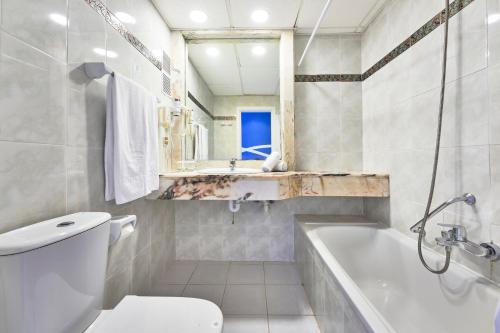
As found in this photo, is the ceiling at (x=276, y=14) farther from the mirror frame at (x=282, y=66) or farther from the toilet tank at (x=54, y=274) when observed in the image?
the toilet tank at (x=54, y=274)

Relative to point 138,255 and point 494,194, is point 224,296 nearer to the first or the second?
point 138,255

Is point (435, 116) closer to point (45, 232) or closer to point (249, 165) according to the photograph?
point (249, 165)

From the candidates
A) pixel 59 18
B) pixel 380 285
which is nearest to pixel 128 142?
pixel 59 18

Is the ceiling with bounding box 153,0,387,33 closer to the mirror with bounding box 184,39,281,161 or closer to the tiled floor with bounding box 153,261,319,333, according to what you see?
the mirror with bounding box 184,39,281,161

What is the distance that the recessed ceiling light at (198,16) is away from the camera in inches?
69.9

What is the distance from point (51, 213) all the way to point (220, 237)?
1469 millimetres

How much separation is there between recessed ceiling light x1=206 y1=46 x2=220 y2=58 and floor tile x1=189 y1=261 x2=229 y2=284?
1.92 meters

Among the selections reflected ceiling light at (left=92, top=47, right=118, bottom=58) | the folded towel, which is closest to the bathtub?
the folded towel

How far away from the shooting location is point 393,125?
1626 millimetres

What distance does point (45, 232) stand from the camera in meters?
0.67

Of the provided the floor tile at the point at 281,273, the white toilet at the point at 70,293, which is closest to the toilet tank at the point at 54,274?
the white toilet at the point at 70,293

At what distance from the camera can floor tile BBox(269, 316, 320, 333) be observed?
1.31m

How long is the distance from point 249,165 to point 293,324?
1.24 metres

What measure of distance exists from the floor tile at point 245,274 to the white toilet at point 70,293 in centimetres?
96
